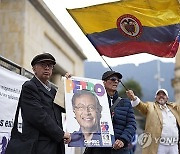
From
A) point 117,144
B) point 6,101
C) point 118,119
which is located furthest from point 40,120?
point 6,101

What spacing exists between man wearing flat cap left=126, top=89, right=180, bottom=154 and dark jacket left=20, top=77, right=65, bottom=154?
205 centimetres

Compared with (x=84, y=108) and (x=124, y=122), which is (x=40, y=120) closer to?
(x=84, y=108)

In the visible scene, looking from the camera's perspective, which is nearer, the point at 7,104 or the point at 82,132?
the point at 82,132

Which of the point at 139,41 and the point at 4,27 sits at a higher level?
the point at 4,27

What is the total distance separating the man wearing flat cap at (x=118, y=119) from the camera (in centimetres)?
416

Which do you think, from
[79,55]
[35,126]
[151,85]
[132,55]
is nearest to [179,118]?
[132,55]

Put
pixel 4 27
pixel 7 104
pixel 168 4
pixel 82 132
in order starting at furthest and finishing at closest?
pixel 4 27
pixel 7 104
pixel 168 4
pixel 82 132

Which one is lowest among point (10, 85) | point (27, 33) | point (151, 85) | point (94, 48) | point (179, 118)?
point (179, 118)

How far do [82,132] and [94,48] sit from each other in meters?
1.65

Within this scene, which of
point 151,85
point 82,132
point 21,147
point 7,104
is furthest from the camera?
point 151,85

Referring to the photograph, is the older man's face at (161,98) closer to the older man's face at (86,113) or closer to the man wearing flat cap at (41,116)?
the older man's face at (86,113)

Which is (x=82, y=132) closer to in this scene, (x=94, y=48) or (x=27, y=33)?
(x=94, y=48)

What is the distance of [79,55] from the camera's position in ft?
58.6

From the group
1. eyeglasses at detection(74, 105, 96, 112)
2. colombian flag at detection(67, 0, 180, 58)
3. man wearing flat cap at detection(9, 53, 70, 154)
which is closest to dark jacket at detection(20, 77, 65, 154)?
man wearing flat cap at detection(9, 53, 70, 154)
